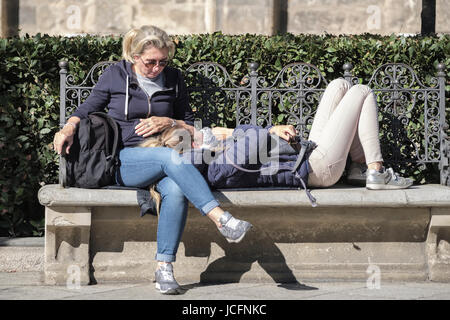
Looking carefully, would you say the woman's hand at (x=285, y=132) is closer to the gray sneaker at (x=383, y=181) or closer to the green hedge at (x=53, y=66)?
the gray sneaker at (x=383, y=181)

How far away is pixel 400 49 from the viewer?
561 centimetres

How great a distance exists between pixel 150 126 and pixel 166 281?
972 mm

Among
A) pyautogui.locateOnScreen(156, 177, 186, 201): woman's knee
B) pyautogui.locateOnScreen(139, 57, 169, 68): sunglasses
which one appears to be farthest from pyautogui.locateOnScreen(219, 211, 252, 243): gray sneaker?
pyautogui.locateOnScreen(139, 57, 169, 68): sunglasses

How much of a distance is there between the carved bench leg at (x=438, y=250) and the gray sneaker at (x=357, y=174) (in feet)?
1.69

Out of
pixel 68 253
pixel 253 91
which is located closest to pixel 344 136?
pixel 253 91

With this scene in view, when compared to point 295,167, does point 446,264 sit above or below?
below

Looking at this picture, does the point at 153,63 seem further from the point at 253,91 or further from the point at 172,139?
the point at 253,91

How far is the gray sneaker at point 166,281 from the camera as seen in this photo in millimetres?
4348

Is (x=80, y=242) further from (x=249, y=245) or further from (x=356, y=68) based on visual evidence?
(x=356, y=68)

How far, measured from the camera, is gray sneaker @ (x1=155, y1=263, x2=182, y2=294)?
435 cm

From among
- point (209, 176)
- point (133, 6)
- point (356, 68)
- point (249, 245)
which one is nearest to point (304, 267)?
point (249, 245)

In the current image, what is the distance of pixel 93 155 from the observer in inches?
180

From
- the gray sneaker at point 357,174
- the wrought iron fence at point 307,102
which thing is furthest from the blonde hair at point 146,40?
the gray sneaker at point 357,174

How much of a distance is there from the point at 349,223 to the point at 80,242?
1663mm
